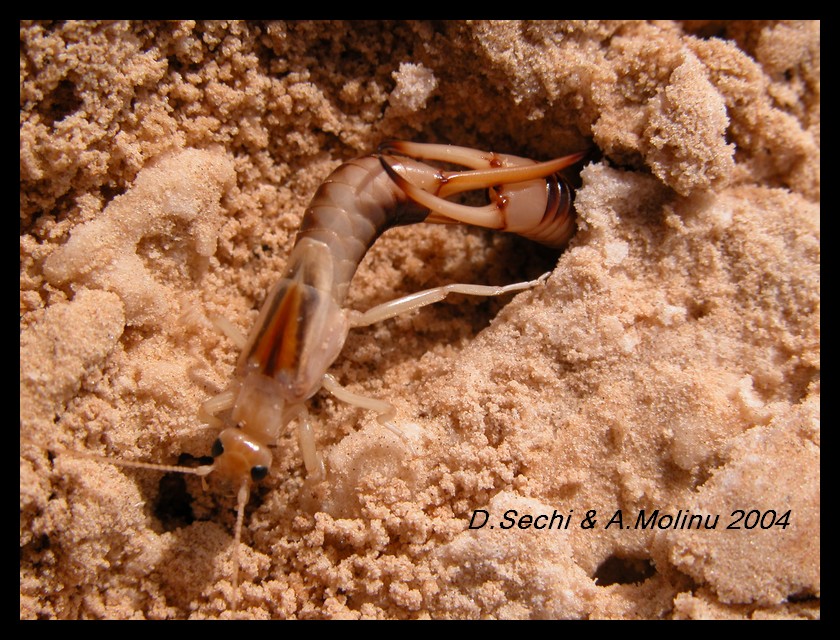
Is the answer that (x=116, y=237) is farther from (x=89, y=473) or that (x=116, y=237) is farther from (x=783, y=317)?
(x=783, y=317)

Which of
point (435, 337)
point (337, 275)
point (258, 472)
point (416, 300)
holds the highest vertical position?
point (337, 275)

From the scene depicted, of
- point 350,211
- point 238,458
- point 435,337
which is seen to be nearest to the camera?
point 238,458

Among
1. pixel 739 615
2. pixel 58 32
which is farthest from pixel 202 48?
pixel 739 615

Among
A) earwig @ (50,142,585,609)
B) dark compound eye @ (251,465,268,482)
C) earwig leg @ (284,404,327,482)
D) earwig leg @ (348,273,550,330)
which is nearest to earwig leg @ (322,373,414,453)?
earwig @ (50,142,585,609)

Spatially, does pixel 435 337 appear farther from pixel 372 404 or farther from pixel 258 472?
pixel 258 472

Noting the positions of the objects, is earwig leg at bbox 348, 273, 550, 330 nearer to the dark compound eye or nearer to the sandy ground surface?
the sandy ground surface

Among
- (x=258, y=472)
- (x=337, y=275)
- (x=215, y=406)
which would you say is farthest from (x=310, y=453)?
(x=337, y=275)
